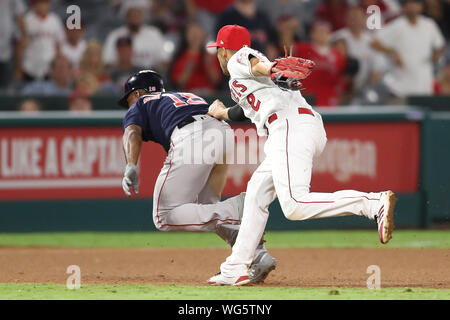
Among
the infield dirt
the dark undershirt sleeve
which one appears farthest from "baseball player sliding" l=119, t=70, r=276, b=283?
the infield dirt

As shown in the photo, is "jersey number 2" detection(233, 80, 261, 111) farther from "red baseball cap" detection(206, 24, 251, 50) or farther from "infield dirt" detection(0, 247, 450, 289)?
"infield dirt" detection(0, 247, 450, 289)

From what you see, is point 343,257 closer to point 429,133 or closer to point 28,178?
point 429,133

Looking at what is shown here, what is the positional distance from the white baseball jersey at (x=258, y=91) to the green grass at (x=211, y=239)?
3.85 metres

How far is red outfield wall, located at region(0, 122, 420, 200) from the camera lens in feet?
35.2

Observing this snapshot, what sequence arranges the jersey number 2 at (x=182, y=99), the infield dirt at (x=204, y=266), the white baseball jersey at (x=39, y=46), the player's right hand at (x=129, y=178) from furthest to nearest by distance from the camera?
the white baseball jersey at (x=39, y=46)
the jersey number 2 at (x=182, y=99)
the infield dirt at (x=204, y=266)
the player's right hand at (x=129, y=178)

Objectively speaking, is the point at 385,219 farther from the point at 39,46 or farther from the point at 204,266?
the point at 39,46

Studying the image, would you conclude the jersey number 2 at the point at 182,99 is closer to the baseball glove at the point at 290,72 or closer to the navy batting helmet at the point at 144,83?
the navy batting helmet at the point at 144,83

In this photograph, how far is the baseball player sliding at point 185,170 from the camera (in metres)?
6.78

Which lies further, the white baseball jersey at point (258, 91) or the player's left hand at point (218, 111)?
the player's left hand at point (218, 111)

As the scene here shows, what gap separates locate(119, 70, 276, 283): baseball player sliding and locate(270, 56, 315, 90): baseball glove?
1330 mm

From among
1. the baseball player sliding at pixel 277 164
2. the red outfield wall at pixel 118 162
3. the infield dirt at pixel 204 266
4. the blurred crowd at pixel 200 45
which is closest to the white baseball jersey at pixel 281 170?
the baseball player sliding at pixel 277 164

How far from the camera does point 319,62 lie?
12578 millimetres
